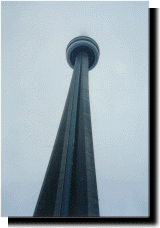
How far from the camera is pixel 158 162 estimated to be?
544 cm

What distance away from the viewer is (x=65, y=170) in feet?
50.2

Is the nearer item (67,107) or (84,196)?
(84,196)

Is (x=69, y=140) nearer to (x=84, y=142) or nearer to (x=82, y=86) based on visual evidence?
(x=84, y=142)

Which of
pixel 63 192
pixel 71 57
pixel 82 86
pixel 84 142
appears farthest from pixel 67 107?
pixel 71 57

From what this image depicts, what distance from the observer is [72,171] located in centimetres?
1590

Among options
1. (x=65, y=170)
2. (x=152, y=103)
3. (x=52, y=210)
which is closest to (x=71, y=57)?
(x=65, y=170)

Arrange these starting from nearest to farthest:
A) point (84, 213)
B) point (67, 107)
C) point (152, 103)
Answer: point (152, 103), point (84, 213), point (67, 107)

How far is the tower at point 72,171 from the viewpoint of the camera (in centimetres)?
1289

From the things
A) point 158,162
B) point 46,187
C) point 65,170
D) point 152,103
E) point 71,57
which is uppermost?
point 71,57

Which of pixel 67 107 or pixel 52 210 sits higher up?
pixel 67 107

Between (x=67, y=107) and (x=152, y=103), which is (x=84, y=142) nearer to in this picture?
(x=67, y=107)

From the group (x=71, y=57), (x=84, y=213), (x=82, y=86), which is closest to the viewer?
(x=84, y=213)

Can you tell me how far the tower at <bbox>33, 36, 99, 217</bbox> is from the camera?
12.9 m

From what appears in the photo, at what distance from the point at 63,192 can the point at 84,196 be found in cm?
142
